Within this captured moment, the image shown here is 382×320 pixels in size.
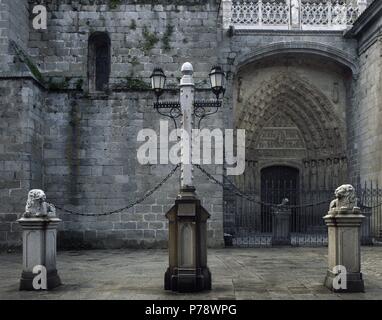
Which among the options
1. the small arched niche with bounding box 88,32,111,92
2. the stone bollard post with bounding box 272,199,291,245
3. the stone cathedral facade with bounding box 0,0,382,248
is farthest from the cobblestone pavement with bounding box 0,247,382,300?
the small arched niche with bounding box 88,32,111,92

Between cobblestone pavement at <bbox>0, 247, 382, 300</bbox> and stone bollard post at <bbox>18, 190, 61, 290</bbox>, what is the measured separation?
208 millimetres

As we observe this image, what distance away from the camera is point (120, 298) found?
20.2 ft

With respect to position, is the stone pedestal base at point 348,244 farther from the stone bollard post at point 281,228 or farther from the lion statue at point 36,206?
the stone bollard post at point 281,228

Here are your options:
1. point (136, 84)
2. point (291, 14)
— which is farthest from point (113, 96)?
point (291, 14)

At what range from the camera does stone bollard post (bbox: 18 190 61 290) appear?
686cm

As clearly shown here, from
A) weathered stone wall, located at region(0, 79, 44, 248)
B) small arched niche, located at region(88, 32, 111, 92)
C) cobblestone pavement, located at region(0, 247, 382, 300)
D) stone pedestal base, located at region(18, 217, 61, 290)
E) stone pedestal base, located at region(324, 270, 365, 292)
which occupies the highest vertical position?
small arched niche, located at region(88, 32, 111, 92)

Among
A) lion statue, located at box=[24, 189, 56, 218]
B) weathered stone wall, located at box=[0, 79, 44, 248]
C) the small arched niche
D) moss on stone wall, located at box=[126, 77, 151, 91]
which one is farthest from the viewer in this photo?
the small arched niche

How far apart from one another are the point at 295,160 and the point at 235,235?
13.2 ft

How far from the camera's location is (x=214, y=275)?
26.9 feet

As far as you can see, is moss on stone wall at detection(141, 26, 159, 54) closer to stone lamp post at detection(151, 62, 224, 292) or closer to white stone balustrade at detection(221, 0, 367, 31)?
white stone balustrade at detection(221, 0, 367, 31)

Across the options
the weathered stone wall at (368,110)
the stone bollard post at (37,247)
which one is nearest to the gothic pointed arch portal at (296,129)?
the weathered stone wall at (368,110)

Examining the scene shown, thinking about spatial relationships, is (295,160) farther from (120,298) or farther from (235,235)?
(120,298)
